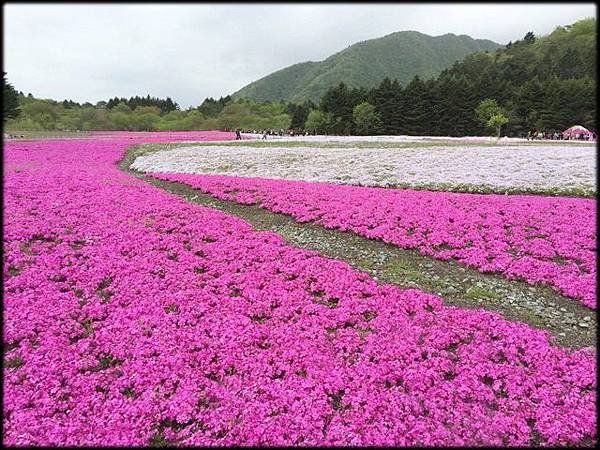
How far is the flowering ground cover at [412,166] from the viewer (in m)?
28.3

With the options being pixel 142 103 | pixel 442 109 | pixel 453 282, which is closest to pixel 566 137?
pixel 442 109

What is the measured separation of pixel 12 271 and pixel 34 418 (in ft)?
26.3

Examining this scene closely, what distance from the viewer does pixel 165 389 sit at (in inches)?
361

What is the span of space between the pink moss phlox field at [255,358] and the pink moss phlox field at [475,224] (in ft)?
12.5

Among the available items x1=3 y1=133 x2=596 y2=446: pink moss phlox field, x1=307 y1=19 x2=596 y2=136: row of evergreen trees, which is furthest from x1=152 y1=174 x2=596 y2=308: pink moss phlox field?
x1=307 y1=19 x2=596 y2=136: row of evergreen trees

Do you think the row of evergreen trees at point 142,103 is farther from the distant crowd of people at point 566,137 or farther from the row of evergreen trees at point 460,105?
the distant crowd of people at point 566,137

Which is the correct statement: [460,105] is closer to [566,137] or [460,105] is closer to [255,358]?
[566,137]

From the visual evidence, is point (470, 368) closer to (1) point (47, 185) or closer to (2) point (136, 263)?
(2) point (136, 263)

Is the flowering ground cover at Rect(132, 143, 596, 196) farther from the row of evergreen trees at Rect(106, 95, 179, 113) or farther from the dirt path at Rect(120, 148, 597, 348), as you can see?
the row of evergreen trees at Rect(106, 95, 179, 113)

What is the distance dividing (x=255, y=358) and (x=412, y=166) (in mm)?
28506

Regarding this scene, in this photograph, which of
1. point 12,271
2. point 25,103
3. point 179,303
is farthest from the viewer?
point 25,103

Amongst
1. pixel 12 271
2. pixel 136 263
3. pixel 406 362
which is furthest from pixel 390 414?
pixel 12 271

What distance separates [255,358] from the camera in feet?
33.4

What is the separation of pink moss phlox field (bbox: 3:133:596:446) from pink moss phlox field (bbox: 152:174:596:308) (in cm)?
382
